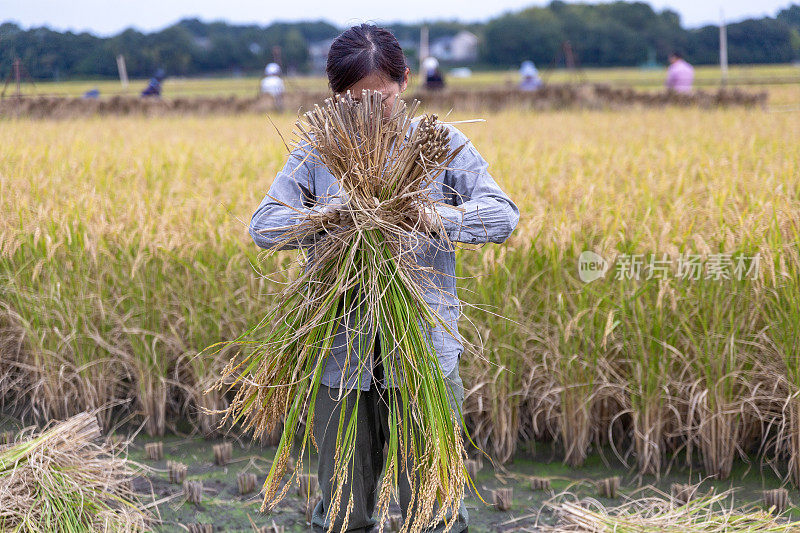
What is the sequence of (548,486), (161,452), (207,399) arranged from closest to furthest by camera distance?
(548,486)
(161,452)
(207,399)

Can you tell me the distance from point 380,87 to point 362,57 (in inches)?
2.7

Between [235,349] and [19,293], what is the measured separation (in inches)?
35.2

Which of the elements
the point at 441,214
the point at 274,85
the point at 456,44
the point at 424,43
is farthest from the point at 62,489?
Result: the point at 456,44

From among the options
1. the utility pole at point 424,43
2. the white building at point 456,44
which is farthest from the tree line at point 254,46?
the white building at point 456,44

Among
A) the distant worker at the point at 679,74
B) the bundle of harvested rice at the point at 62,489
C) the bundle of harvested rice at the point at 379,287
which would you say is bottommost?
the bundle of harvested rice at the point at 62,489

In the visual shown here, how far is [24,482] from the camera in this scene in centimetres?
202

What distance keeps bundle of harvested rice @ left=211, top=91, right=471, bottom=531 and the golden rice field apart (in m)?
0.81

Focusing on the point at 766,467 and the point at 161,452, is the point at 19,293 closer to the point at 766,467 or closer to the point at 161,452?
the point at 161,452

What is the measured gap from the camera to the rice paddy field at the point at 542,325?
8.21 ft

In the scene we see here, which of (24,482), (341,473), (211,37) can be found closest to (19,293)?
(24,482)

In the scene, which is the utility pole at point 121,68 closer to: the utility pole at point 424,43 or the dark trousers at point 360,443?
the dark trousers at point 360,443

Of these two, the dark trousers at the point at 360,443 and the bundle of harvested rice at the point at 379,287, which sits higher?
the bundle of harvested rice at the point at 379,287

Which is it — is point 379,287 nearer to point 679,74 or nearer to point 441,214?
point 441,214

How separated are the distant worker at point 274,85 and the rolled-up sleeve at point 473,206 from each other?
442 inches
